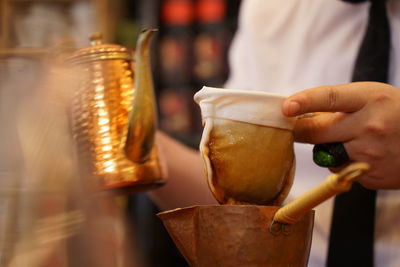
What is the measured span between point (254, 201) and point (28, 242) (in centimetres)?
Result: 28

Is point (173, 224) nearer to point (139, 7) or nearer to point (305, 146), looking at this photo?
point (305, 146)

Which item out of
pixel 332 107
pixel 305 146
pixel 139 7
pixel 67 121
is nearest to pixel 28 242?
pixel 67 121

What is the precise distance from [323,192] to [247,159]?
0.38 ft

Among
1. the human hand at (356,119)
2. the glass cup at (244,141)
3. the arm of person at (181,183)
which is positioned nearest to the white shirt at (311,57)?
the arm of person at (181,183)

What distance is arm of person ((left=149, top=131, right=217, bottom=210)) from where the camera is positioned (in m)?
1.05

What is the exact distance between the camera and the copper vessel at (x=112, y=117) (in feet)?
2.14

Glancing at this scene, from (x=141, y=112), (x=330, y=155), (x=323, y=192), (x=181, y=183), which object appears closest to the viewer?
(x=323, y=192)

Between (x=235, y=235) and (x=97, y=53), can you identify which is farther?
(x=97, y=53)

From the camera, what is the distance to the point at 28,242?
569 mm

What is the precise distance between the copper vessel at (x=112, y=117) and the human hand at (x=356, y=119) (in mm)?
221

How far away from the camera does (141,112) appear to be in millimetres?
663

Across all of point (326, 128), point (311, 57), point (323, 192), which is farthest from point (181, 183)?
point (323, 192)

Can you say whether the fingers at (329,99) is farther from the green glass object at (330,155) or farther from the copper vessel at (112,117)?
the copper vessel at (112,117)

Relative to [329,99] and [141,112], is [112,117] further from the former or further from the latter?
[329,99]
